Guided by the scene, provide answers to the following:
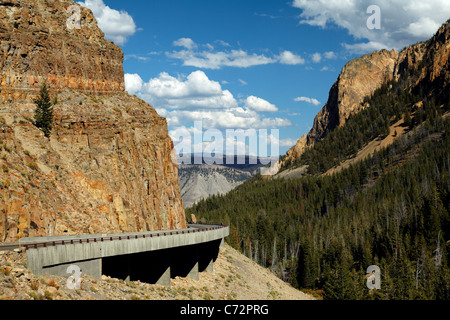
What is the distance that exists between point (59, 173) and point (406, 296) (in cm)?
5050

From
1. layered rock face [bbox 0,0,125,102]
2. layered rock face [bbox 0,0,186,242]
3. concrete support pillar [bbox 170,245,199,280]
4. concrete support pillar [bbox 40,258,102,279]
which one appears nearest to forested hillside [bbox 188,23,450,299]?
concrete support pillar [bbox 170,245,199,280]

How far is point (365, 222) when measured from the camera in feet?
363

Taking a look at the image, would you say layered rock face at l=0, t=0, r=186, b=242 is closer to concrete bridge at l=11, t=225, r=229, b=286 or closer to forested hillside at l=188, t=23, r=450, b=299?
concrete bridge at l=11, t=225, r=229, b=286

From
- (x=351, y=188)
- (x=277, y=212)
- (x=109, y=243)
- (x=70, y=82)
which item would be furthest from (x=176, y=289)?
(x=351, y=188)

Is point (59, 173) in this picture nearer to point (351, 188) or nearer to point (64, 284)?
point (64, 284)

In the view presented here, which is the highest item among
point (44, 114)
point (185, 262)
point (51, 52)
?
point (51, 52)

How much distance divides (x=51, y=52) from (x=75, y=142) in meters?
12.3

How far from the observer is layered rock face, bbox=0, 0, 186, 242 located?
131 ft

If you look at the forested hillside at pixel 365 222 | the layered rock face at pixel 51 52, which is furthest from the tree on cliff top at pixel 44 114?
the forested hillside at pixel 365 222

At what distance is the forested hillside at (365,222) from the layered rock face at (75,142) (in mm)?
35022

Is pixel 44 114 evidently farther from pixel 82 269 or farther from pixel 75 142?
pixel 82 269

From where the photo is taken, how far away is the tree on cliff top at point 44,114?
4678 centimetres

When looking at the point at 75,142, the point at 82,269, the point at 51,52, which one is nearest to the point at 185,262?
the point at 75,142

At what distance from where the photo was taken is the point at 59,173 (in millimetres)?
44438
